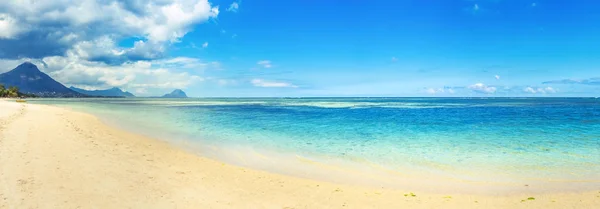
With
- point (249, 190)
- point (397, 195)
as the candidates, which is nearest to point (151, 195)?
point (249, 190)

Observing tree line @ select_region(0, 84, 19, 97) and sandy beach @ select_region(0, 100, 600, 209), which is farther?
tree line @ select_region(0, 84, 19, 97)

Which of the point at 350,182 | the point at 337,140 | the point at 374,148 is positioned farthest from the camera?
the point at 337,140

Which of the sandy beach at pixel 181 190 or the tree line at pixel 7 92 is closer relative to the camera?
the sandy beach at pixel 181 190

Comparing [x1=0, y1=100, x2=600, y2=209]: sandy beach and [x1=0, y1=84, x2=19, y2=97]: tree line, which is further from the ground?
[x1=0, y1=84, x2=19, y2=97]: tree line

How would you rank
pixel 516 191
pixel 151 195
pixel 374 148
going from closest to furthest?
pixel 151 195 → pixel 516 191 → pixel 374 148

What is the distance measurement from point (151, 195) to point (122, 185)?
1.39 m

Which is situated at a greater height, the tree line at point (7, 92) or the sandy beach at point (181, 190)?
the tree line at point (7, 92)

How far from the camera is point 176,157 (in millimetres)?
14297

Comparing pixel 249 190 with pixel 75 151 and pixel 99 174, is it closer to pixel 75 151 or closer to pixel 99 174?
pixel 99 174

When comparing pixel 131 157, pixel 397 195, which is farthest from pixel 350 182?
pixel 131 157

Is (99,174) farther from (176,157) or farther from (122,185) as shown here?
(176,157)

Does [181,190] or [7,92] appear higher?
[7,92]

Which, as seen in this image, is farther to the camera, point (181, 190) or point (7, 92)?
point (7, 92)

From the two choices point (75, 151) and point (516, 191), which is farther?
point (75, 151)
